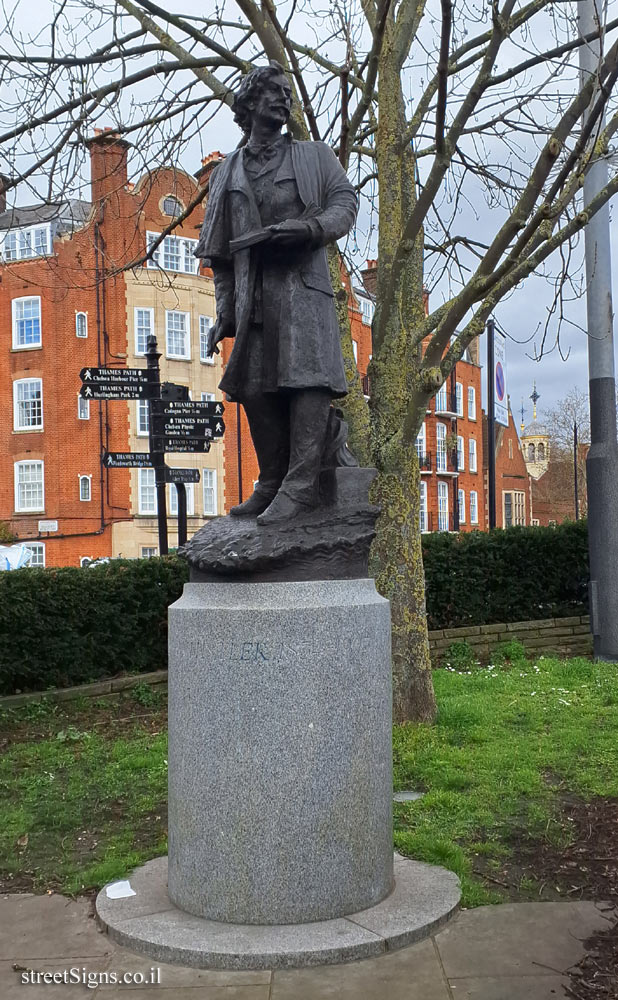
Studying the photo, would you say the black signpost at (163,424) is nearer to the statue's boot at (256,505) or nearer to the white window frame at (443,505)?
the statue's boot at (256,505)

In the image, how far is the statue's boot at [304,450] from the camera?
186 inches

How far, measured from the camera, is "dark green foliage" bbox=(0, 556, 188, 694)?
9453 millimetres

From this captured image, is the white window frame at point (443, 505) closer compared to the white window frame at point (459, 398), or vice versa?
the white window frame at point (443, 505)

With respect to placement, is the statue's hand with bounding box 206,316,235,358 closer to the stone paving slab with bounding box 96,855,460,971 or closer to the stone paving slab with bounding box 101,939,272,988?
the stone paving slab with bounding box 96,855,460,971

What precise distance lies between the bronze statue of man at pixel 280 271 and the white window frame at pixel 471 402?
52.9 metres

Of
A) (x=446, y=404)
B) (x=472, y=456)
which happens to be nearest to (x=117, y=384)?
(x=446, y=404)

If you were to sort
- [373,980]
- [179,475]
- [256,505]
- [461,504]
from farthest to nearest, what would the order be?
[461,504] < [179,475] < [256,505] < [373,980]

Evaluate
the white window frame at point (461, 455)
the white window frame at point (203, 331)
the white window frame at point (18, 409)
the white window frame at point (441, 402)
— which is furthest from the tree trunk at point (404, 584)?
the white window frame at point (461, 455)

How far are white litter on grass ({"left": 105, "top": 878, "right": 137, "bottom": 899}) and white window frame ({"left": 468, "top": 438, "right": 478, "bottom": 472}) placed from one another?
52.9 metres

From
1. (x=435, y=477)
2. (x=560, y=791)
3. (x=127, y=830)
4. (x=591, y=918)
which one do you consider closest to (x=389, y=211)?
(x=560, y=791)

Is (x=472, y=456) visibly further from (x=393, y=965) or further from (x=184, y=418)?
(x=393, y=965)

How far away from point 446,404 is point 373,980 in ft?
165

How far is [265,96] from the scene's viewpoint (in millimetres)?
4715

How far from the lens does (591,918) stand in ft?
14.0
